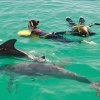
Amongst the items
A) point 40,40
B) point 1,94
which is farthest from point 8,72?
point 40,40

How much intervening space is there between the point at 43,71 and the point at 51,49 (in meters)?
3.45

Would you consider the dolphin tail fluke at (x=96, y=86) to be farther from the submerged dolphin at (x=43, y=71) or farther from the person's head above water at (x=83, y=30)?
the person's head above water at (x=83, y=30)

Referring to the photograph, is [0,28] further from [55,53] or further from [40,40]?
[55,53]

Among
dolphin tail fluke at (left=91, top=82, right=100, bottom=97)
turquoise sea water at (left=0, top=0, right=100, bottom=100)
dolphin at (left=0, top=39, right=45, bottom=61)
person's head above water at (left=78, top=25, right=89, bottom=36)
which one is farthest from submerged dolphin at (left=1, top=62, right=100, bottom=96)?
person's head above water at (left=78, top=25, right=89, bottom=36)

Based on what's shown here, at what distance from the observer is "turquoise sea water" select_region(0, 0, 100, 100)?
9320 millimetres

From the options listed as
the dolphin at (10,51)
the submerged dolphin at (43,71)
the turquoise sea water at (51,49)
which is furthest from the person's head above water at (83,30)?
the submerged dolphin at (43,71)

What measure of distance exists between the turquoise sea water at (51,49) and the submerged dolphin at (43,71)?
182 millimetres

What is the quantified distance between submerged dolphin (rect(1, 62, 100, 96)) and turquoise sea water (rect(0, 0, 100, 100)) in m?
Answer: 0.18

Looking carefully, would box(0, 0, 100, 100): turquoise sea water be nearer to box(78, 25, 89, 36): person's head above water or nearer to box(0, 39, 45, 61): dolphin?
box(0, 39, 45, 61): dolphin

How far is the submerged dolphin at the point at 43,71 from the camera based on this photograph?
9645mm

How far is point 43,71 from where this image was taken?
9852 millimetres

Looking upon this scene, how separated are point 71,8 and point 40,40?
763cm

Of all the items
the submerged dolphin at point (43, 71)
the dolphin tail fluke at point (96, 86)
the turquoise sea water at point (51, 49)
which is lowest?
the turquoise sea water at point (51, 49)

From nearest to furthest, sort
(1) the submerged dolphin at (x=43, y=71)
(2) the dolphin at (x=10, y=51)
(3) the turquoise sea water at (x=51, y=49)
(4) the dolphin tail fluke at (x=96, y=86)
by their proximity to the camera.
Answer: (4) the dolphin tail fluke at (x=96, y=86), (3) the turquoise sea water at (x=51, y=49), (1) the submerged dolphin at (x=43, y=71), (2) the dolphin at (x=10, y=51)
